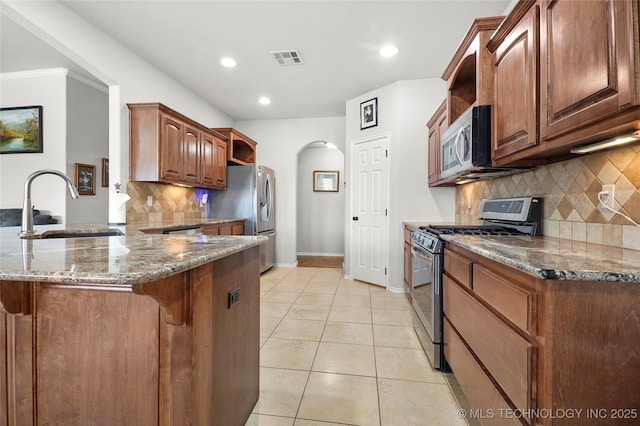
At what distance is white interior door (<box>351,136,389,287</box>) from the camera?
4.08m

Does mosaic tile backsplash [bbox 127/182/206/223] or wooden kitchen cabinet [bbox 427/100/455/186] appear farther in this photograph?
mosaic tile backsplash [bbox 127/182/206/223]

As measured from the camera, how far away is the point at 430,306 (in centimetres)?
211

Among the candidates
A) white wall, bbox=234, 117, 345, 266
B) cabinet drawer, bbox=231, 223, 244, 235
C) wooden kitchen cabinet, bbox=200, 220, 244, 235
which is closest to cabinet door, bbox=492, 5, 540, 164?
wooden kitchen cabinet, bbox=200, 220, 244, 235

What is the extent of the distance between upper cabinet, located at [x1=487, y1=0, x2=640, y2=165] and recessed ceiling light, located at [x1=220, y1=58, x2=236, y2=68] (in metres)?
2.72

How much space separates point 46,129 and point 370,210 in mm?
4381

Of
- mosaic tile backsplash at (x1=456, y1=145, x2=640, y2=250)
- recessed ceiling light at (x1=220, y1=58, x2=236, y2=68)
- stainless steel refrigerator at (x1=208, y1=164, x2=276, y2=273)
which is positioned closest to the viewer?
mosaic tile backsplash at (x1=456, y1=145, x2=640, y2=250)

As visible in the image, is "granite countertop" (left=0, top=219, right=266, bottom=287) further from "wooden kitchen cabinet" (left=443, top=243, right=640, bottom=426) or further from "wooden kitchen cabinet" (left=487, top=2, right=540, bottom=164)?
"wooden kitchen cabinet" (left=487, top=2, right=540, bottom=164)

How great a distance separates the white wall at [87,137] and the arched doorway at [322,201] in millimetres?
3626

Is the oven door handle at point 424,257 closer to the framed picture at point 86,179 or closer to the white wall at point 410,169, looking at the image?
the white wall at point 410,169

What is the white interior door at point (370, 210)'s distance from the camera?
4078mm

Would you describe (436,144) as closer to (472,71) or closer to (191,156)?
(472,71)

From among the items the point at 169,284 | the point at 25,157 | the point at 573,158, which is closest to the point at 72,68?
the point at 25,157

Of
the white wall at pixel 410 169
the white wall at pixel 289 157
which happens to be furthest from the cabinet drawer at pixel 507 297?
the white wall at pixel 289 157

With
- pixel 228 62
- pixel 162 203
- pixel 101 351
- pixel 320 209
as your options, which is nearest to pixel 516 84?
pixel 101 351
